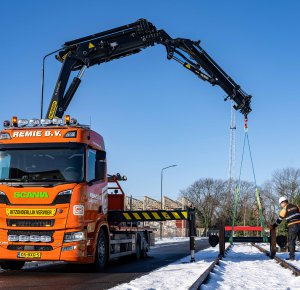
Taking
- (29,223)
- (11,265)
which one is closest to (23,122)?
(29,223)

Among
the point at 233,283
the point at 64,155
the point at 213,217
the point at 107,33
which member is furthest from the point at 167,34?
the point at 213,217

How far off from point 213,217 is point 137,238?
75947 millimetres

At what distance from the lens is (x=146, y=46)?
15.6 m

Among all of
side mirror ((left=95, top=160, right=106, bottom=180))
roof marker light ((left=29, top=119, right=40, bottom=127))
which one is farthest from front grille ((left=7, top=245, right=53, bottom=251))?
roof marker light ((left=29, top=119, right=40, bottom=127))

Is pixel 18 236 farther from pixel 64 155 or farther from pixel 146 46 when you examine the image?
pixel 146 46

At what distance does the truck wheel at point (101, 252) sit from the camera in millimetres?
12070

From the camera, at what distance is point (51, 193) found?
35.5 ft

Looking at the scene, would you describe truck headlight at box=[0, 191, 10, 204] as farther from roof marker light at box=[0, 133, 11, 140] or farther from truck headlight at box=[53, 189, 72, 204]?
roof marker light at box=[0, 133, 11, 140]

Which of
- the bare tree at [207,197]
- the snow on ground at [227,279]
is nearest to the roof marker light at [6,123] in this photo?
the snow on ground at [227,279]

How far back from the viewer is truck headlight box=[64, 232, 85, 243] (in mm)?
10771

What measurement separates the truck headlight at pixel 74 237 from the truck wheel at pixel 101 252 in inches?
47.5

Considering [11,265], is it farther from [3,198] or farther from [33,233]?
[3,198]

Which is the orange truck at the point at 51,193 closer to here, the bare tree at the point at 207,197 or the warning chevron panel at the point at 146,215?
the warning chevron panel at the point at 146,215

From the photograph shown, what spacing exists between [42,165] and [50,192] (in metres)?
0.76
